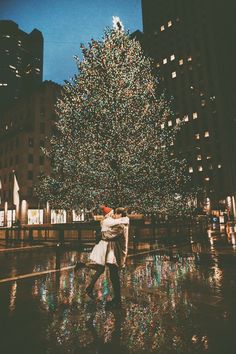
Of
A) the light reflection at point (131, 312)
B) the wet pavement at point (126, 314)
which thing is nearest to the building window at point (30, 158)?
the wet pavement at point (126, 314)

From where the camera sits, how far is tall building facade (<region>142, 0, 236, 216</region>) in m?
72.1

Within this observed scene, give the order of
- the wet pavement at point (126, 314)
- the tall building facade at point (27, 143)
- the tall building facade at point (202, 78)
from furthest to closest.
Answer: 1. the tall building facade at point (202, 78)
2. the tall building facade at point (27, 143)
3. the wet pavement at point (126, 314)

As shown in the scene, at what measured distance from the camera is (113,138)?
2069cm

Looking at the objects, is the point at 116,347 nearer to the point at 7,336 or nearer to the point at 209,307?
the point at 7,336

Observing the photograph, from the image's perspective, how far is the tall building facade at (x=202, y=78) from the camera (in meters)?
72.1

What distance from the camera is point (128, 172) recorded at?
69.4 feet

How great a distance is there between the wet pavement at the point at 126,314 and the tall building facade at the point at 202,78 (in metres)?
64.3

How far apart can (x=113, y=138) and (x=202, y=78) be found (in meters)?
67.9

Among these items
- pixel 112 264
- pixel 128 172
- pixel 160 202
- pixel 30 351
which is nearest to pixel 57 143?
pixel 128 172

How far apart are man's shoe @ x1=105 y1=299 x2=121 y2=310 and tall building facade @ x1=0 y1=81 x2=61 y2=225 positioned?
4148cm

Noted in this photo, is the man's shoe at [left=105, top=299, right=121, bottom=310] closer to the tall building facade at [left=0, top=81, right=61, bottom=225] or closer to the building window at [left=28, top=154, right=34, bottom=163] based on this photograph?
the tall building facade at [left=0, top=81, right=61, bottom=225]

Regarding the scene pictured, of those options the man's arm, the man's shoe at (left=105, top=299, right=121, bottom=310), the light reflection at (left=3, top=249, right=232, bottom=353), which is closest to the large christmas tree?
the light reflection at (left=3, top=249, right=232, bottom=353)

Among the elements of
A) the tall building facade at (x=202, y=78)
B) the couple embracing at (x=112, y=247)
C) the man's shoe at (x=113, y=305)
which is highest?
the tall building facade at (x=202, y=78)

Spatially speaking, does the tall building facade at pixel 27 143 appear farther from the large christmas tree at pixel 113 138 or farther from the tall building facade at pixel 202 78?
the tall building facade at pixel 202 78
